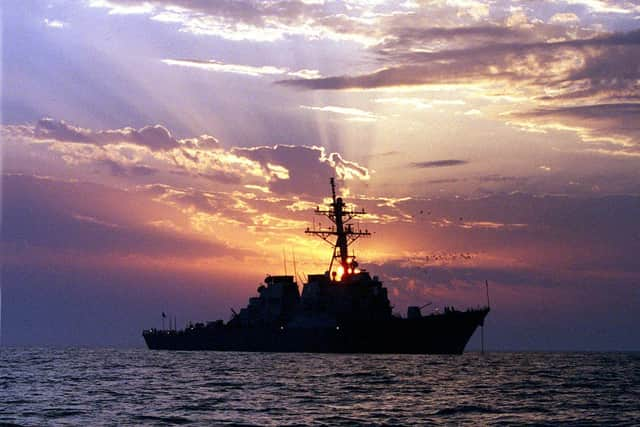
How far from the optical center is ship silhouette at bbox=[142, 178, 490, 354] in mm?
82438

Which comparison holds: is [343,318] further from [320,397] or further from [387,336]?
[320,397]

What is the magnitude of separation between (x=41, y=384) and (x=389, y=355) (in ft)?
139

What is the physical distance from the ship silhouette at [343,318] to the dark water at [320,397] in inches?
571

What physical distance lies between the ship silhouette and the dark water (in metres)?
14.5

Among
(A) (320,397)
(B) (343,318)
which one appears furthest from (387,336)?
(A) (320,397)

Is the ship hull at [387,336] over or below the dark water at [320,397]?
over

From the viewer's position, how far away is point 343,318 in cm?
8369

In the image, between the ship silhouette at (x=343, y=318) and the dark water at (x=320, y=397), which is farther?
the ship silhouette at (x=343, y=318)

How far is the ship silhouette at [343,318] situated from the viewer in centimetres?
8244

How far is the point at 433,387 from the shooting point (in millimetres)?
49188

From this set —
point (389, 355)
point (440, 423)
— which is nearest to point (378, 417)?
point (440, 423)

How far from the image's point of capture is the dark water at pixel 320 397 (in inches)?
1423

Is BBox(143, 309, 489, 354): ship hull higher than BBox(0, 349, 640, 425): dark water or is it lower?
higher

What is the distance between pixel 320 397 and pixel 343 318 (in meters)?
39.6
